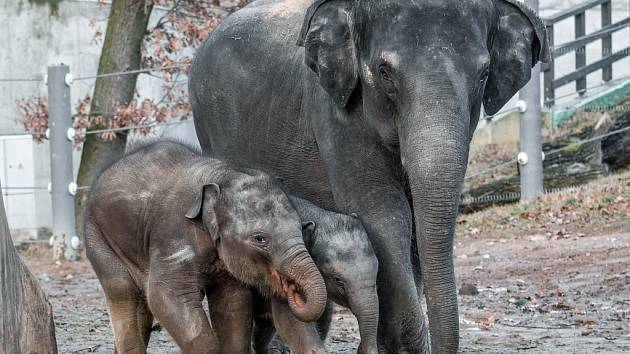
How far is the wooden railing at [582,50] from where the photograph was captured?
16.0m

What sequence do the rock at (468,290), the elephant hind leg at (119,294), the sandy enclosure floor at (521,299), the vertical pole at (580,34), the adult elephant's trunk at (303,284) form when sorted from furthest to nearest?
the vertical pole at (580,34) < the rock at (468,290) < the sandy enclosure floor at (521,299) < the elephant hind leg at (119,294) < the adult elephant's trunk at (303,284)

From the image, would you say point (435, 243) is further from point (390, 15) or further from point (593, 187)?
point (593, 187)

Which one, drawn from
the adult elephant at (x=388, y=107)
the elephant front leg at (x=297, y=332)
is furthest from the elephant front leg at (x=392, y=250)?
the elephant front leg at (x=297, y=332)

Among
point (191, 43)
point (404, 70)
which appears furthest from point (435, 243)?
point (191, 43)

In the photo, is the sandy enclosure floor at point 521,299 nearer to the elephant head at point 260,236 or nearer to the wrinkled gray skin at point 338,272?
the wrinkled gray skin at point 338,272

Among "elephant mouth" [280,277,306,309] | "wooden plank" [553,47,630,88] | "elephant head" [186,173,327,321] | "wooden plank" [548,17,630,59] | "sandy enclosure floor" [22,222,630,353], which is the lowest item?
"sandy enclosure floor" [22,222,630,353]

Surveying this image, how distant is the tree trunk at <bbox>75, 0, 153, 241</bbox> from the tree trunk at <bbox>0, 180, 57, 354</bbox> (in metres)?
7.48

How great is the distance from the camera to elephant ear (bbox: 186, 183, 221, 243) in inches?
263

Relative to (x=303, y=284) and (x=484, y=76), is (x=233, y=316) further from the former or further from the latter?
(x=484, y=76)

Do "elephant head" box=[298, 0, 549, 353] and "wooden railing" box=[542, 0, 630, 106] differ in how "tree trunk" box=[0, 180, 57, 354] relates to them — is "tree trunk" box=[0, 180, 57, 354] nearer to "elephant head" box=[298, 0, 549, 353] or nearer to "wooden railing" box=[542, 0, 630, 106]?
"elephant head" box=[298, 0, 549, 353]

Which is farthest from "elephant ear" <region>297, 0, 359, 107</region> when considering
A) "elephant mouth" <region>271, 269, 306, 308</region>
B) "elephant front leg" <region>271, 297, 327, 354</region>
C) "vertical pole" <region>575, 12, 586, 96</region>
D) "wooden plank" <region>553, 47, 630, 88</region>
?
"vertical pole" <region>575, 12, 586, 96</region>

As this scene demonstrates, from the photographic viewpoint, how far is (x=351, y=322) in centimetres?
960

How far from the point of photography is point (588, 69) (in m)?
16.7

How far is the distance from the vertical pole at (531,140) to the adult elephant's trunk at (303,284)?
781 centimetres
